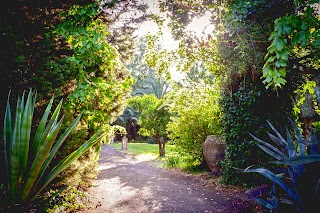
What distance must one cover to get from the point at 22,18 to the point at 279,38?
386 centimetres

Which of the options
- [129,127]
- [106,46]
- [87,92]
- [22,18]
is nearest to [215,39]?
[106,46]

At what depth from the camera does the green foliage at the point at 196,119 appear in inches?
329

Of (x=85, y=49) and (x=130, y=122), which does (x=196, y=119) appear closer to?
(x=85, y=49)

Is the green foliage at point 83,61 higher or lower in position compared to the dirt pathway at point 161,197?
higher

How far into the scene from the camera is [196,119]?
8.75 meters

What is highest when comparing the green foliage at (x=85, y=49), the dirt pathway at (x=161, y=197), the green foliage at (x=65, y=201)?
the green foliage at (x=85, y=49)

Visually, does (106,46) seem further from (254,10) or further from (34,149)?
(254,10)

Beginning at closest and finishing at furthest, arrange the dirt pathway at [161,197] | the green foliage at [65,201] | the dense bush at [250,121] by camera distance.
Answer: the green foliage at [65,201], the dirt pathway at [161,197], the dense bush at [250,121]

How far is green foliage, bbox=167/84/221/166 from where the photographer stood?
8.34 metres

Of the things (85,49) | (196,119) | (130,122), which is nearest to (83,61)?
(85,49)

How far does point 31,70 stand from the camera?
3.53 meters

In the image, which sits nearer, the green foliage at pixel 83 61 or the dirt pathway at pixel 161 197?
the green foliage at pixel 83 61

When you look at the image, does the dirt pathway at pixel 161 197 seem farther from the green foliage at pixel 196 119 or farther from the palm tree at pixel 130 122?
the palm tree at pixel 130 122

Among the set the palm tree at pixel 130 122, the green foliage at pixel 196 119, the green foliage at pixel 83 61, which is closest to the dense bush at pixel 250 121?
the green foliage at pixel 196 119
